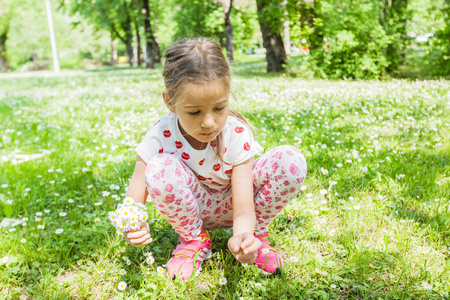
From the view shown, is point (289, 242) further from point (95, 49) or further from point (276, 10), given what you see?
point (95, 49)

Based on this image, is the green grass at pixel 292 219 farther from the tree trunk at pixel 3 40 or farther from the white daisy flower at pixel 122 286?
the tree trunk at pixel 3 40

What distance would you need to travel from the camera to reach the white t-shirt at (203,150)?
2172 millimetres

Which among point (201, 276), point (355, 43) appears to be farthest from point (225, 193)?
point (355, 43)

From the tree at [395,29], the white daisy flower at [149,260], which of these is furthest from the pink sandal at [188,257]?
the tree at [395,29]

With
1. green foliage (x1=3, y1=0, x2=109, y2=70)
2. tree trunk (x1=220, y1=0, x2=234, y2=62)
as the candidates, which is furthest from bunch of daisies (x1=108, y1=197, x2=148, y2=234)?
Result: green foliage (x1=3, y1=0, x2=109, y2=70)

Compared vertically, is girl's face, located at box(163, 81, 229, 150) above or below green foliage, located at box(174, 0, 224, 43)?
below

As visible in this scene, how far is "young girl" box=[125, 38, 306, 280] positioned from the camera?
6.31 ft

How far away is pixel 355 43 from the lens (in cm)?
1056

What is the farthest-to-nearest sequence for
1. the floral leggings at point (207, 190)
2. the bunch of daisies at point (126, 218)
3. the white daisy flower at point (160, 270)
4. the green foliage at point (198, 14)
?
1. the green foliage at point (198, 14)
2. the white daisy flower at point (160, 270)
3. the floral leggings at point (207, 190)
4. the bunch of daisies at point (126, 218)

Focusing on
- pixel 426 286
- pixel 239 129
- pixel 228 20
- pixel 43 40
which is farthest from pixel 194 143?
pixel 43 40

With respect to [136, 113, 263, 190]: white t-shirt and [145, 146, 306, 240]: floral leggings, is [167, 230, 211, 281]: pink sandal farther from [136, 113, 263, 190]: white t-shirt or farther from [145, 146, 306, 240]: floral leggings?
[136, 113, 263, 190]: white t-shirt

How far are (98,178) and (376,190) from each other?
8.56 ft

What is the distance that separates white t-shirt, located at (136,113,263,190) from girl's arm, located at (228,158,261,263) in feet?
0.29

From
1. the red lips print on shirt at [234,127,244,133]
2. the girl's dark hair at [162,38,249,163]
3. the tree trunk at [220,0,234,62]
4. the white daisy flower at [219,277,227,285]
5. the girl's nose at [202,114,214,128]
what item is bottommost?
the white daisy flower at [219,277,227,285]
